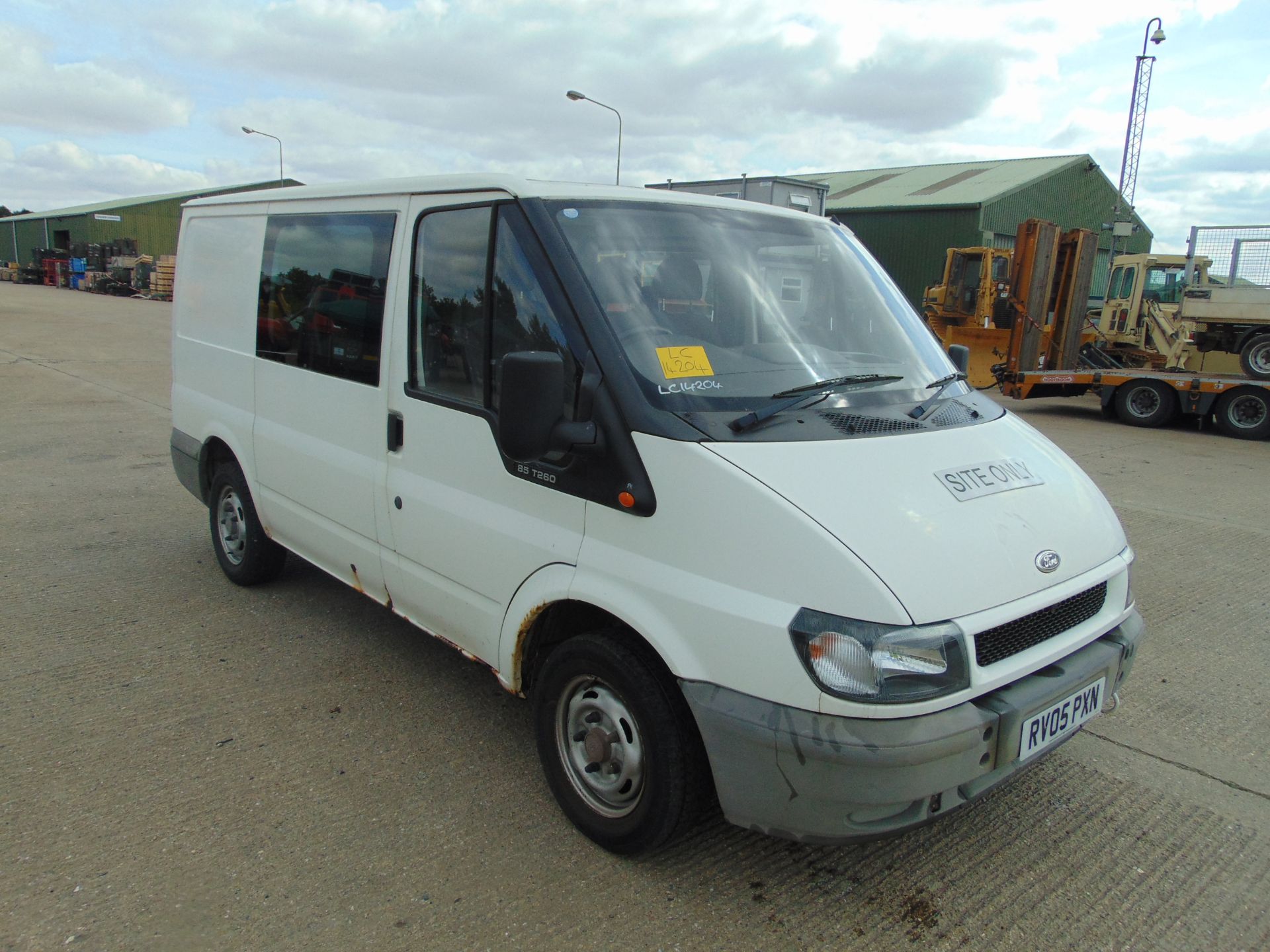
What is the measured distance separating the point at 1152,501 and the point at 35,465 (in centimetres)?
990

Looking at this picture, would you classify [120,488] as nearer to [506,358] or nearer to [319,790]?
[319,790]

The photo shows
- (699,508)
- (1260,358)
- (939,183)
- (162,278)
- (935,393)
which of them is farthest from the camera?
(162,278)

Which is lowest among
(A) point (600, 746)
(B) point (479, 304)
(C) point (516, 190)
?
(A) point (600, 746)

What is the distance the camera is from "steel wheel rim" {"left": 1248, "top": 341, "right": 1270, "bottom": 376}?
12922 millimetres

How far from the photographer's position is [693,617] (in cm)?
236

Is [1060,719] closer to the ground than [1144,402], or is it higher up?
closer to the ground

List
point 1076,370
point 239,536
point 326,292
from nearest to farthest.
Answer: point 326,292, point 239,536, point 1076,370

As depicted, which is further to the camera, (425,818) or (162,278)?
(162,278)

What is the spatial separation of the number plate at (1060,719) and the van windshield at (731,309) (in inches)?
41.7

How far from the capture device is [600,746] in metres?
2.73

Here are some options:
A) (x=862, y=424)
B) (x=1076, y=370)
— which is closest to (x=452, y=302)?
(x=862, y=424)

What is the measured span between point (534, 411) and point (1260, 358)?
14.3 metres

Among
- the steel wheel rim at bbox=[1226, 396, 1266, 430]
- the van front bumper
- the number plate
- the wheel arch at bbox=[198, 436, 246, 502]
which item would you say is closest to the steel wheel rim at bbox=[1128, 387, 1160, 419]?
the steel wheel rim at bbox=[1226, 396, 1266, 430]

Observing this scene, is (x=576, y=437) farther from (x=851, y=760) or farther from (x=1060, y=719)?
(x=1060, y=719)
